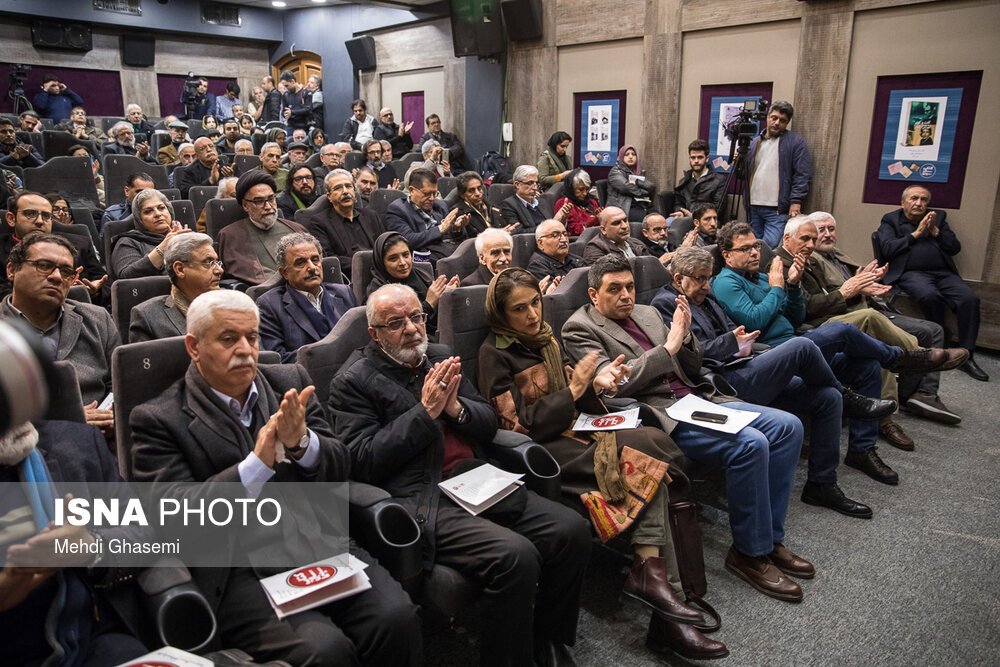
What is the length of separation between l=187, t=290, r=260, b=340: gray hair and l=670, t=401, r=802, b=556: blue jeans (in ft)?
4.73

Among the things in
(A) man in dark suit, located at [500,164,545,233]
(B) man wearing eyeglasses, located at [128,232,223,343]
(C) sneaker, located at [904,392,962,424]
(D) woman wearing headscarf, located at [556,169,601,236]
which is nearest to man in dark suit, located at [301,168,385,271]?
(A) man in dark suit, located at [500,164,545,233]

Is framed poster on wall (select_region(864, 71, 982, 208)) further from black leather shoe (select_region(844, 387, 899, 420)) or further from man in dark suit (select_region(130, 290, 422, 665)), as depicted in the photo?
man in dark suit (select_region(130, 290, 422, 665))

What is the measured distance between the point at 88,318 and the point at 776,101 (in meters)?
5.45

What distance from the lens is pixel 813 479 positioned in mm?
2648

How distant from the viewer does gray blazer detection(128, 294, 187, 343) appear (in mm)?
2230

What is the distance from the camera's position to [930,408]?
350 centimetres

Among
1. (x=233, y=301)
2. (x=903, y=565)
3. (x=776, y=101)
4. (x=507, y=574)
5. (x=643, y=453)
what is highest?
(x=776, y=101)

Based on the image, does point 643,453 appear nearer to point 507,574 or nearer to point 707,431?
point 707,431

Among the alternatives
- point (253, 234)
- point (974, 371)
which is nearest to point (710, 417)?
point (253, 234)

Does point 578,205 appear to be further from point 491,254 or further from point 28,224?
point 28,224

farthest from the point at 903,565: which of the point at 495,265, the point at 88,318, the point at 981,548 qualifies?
the point at 88,318

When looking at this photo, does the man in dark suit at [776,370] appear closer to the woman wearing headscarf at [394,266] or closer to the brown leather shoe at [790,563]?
the brown leather shoe at [790,563]

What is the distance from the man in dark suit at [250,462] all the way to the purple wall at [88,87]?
12.2m

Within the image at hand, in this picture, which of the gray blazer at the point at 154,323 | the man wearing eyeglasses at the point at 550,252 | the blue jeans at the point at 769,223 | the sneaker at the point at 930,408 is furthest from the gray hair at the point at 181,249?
the blue jeans at the point at 769,223
